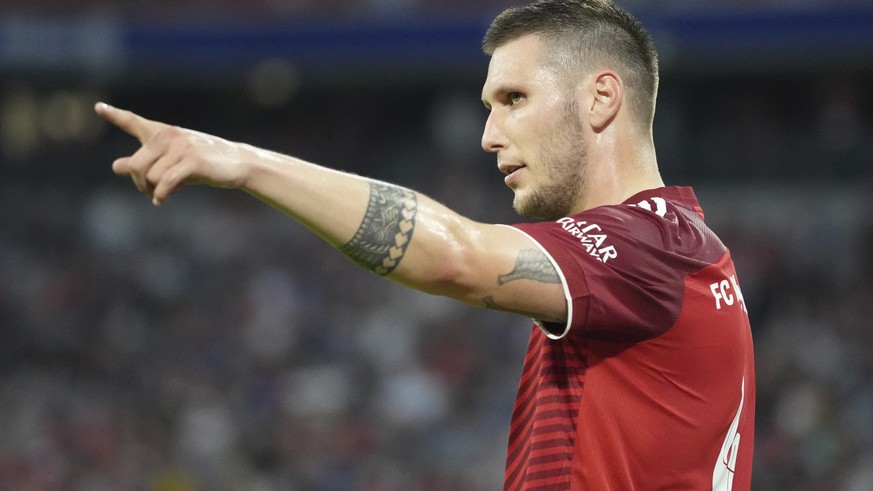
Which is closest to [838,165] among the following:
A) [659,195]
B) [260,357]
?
[260,357]

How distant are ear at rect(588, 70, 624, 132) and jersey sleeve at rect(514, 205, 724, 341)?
0.33m

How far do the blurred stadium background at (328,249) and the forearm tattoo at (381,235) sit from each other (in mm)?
8156

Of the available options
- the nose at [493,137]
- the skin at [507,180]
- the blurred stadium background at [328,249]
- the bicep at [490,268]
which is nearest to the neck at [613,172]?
the skin at [507,180]

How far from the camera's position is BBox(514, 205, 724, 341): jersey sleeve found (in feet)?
8.11

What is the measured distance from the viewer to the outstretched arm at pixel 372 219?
7.25 ft

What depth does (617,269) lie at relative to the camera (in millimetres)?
2496

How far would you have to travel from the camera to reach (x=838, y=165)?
14.6 m

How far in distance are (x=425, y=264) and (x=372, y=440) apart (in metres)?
9.27

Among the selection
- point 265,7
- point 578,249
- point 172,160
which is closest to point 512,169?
point 578,249

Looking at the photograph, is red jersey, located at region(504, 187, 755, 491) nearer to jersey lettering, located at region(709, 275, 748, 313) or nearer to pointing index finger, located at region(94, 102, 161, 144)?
jersey lettering, located at region(709, 275, 748, 313)

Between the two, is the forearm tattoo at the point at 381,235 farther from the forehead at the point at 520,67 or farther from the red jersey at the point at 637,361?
the forehead at the point at 520,67

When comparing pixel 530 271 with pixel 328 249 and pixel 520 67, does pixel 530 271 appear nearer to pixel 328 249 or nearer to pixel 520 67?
pixel 520 67

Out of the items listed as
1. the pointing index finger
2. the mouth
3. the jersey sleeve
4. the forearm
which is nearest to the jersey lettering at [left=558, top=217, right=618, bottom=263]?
the jersey sleeve

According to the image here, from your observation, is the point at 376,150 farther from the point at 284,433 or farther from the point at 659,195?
the point at 659,195
